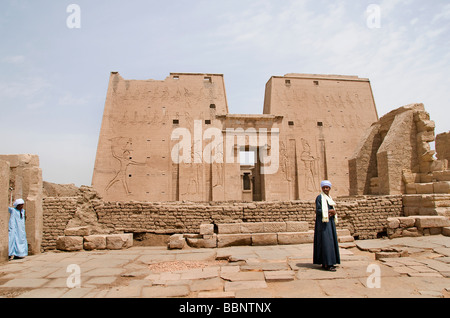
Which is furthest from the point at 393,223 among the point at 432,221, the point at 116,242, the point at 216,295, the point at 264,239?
the point at 116,242

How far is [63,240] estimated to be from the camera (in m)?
7.48

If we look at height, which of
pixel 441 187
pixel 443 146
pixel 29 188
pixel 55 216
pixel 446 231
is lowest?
pixel 446 231

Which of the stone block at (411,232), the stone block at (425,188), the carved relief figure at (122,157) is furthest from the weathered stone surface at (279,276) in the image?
the carved relief figure at (122,157)

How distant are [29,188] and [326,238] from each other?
21.4 feet

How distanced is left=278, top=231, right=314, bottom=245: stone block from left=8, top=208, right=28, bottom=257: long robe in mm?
5413

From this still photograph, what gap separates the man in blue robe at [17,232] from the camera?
626cm

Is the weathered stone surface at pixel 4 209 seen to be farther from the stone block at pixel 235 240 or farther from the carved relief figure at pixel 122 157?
the carved relief figure at pixel 122 157

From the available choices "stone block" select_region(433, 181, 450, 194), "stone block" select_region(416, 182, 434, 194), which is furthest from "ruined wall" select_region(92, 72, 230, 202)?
"stone block" select_region(433, 181, 450, 194)

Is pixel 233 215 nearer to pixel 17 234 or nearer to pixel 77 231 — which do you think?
pixel 77 231

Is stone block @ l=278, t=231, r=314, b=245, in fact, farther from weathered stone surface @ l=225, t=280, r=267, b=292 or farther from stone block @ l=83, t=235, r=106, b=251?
stone block @ l=83, t=235, r=106, b=251

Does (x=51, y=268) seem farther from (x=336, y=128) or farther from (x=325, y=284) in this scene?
(x=336, y=128)

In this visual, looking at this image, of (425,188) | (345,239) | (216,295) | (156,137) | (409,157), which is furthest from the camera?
(156,137)

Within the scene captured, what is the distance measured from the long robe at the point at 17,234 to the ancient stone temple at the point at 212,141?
841 centimetres

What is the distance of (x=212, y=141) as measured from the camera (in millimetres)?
15695
